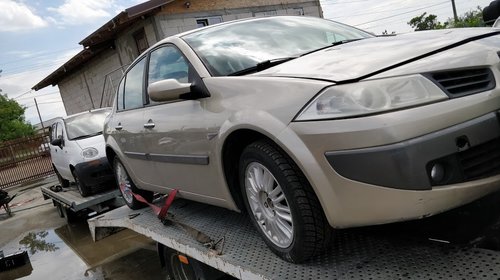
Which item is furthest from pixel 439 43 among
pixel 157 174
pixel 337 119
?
pixel 157 174

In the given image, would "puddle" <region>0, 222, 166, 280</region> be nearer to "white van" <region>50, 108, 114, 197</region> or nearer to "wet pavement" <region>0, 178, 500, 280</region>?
"wet pavement" <region>0, 178, 500, 280</region>

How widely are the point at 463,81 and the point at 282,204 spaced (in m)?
1.05

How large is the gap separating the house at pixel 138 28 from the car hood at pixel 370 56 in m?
11.0

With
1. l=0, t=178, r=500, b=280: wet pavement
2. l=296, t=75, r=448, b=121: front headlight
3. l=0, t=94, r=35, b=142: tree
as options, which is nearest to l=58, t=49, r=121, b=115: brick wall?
l=0, t=178, r=500, b=280: wet pavement

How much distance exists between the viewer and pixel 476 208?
232 cm

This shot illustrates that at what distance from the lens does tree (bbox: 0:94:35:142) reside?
4403 cm

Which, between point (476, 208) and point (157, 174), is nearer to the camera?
point (476, 208)

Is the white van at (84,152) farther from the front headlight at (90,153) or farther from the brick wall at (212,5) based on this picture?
the brick wall at (212,5)

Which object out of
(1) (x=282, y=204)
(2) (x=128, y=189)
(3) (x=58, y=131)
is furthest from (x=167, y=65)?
(3) (x=58, y=131)

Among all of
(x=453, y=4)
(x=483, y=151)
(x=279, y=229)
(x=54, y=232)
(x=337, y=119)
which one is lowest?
(x=54, y=232)

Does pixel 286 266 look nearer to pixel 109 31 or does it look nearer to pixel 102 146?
pixel 102 146

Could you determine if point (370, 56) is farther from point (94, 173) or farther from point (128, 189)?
point (94, 173)

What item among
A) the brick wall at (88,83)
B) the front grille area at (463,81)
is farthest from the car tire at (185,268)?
the brick wall at (88,83)

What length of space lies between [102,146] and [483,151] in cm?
632
